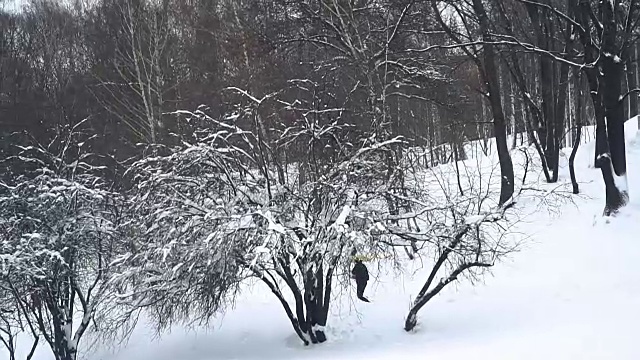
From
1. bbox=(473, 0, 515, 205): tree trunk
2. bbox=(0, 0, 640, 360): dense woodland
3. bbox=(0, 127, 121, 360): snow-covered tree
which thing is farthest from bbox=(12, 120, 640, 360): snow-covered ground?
bbox=(473, 0, 515, 205): tree trunk

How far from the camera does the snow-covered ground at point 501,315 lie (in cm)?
905

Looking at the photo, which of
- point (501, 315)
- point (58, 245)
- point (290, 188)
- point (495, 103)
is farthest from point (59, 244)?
point (495, 103)

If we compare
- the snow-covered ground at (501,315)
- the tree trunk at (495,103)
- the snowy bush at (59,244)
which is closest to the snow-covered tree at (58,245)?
the snowy bush at (59,244)

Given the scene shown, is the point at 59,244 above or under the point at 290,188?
under

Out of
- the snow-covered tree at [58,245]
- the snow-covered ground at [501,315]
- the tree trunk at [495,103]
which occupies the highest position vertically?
the tree trunk at [495,103]

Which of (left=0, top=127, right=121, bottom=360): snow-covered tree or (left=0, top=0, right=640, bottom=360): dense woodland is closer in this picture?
(left=0, top=0, right=640, bottom=360): dense woodland

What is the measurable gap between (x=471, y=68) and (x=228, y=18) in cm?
1142

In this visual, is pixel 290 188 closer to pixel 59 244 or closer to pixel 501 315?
pixel 501 315

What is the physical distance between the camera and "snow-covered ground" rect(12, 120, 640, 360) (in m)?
9.05

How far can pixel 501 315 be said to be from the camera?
1096cm

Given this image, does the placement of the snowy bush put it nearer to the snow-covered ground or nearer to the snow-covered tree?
the snow-covered tree

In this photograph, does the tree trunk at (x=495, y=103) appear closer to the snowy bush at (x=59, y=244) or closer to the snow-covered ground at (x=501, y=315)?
the snow-covered ground at (x=501, y=315)

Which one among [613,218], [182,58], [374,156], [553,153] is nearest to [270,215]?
[374,156]

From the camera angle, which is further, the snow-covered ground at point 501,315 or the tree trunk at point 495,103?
the tree trunk at point 495,103
